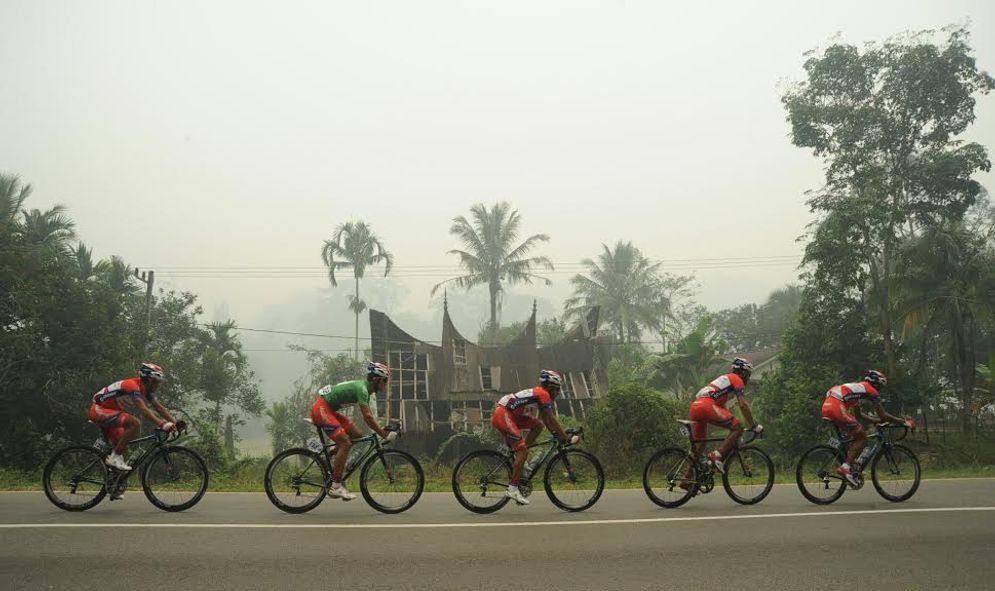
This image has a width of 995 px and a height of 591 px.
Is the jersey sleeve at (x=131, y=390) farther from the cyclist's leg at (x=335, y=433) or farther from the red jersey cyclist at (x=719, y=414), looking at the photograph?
the red jersey cyclist at (x=719, y=414)

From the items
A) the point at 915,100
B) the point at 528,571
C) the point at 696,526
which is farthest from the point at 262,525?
the point at 915,100

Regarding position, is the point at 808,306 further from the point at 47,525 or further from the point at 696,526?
the point at 47,525

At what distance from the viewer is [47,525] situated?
7141 mm

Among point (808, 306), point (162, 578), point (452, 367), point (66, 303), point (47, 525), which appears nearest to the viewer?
point (162, 578)

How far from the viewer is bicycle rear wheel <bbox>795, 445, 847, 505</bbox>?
901cm

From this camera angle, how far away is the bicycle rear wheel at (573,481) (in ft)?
28.1

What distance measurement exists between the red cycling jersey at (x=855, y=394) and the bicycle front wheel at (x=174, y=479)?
26.4ft

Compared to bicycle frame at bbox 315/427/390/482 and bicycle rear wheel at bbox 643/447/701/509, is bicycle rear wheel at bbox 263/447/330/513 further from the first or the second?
bicycle rear wheel at bbox 643/447/701/509

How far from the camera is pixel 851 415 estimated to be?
9320 millimetres

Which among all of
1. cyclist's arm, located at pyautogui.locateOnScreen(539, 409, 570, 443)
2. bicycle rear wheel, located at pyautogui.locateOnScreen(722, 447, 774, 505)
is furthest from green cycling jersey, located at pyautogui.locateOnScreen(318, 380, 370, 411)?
bicycle rear wheel, located at pyautogui.locateOnScreen(722, 447, 774, 505)

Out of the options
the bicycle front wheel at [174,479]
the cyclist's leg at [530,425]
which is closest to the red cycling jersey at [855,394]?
the cyclist's leg at [530,425]

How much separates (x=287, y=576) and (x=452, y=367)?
22.9 meters

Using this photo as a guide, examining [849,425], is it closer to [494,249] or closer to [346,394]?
[346,394]

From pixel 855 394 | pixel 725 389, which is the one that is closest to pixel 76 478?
pixel 725 389
